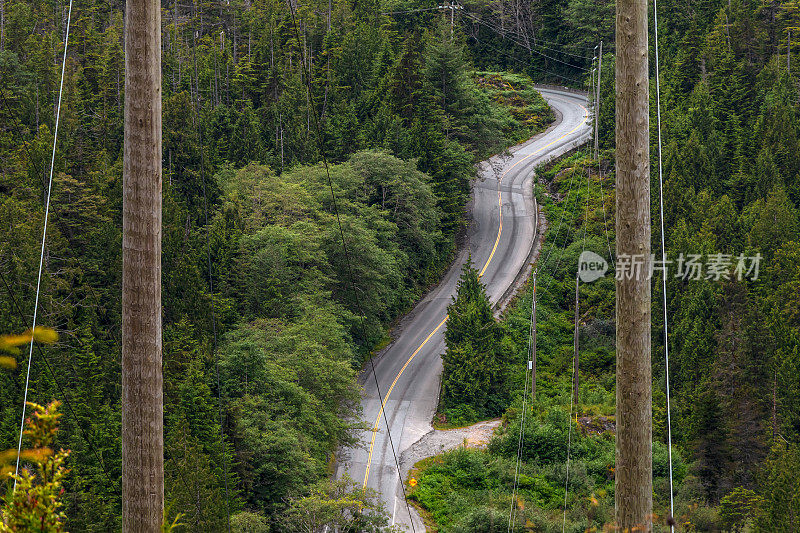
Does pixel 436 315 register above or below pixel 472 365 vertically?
below

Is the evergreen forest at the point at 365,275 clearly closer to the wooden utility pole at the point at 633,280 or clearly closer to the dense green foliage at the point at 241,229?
the dense green foliage at the point at 241,229

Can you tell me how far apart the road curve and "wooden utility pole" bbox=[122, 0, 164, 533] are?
73.2ft

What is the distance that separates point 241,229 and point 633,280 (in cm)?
3280

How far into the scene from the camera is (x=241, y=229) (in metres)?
37.7

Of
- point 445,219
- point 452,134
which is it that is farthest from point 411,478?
point 452,134

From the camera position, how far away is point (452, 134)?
5112cm

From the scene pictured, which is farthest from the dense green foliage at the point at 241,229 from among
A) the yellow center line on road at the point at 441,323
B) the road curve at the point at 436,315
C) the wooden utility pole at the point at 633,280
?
the wooden utility pole at the point at 633,280

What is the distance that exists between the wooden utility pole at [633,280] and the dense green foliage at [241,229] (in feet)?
34.6

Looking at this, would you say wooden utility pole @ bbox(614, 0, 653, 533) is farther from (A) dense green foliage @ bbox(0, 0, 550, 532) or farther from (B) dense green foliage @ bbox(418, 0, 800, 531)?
(B) dense green foliage @ bbox(418, 0, 800, 531)

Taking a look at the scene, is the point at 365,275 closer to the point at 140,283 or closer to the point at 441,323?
the point at 441,323

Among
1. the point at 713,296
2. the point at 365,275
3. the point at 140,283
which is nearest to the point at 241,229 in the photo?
the point at 365,275

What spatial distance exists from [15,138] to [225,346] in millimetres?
23087

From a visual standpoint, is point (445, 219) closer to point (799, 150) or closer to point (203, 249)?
point (203, 249)

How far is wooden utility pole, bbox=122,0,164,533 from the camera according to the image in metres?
5.50
